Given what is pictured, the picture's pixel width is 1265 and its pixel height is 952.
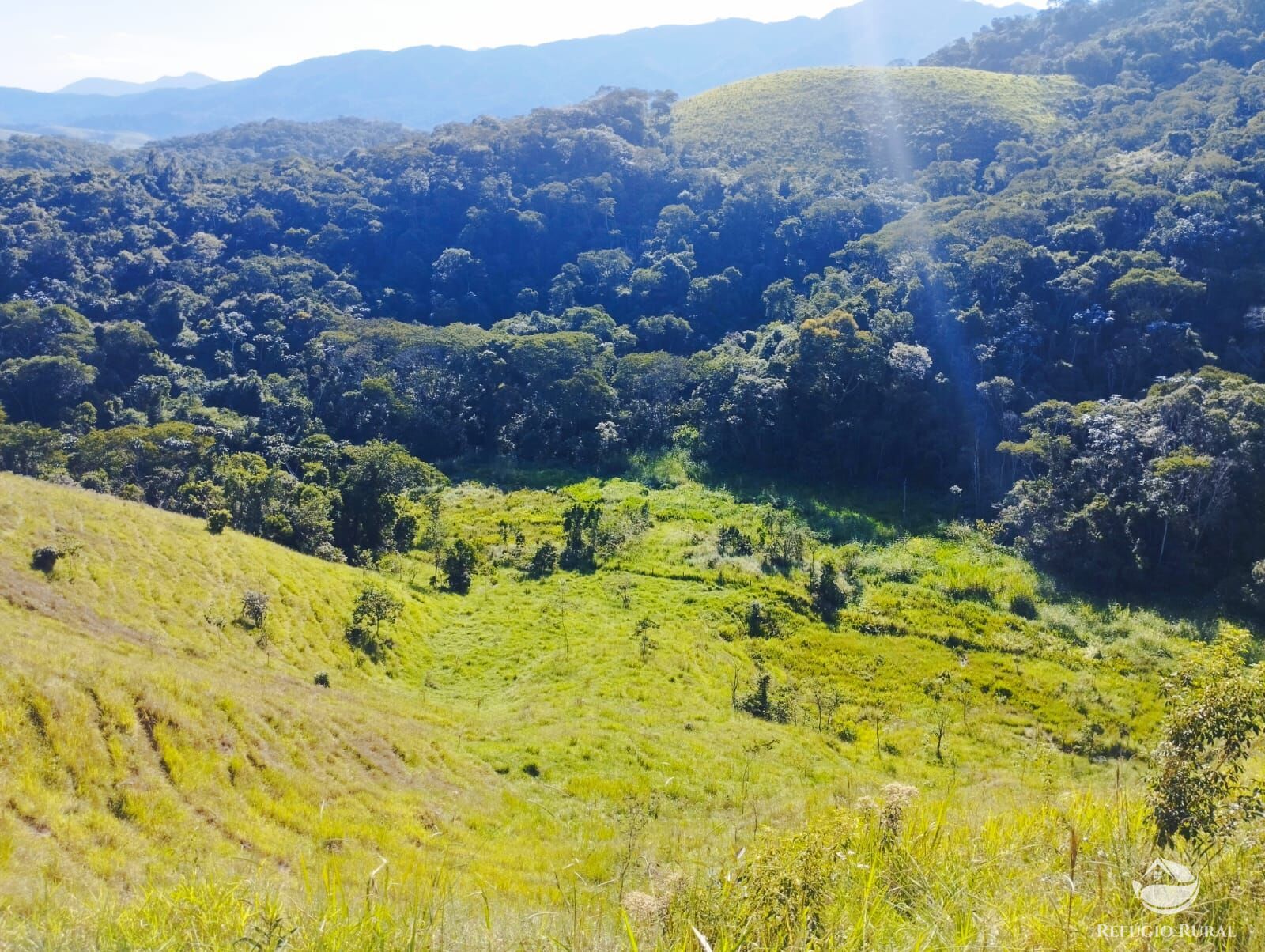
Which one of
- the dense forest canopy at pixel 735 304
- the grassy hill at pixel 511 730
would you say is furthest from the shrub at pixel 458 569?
the dense forest canopy at pixel 735 304

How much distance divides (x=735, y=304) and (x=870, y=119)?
135 ft

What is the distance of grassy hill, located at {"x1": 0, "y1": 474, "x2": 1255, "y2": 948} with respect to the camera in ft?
13.6

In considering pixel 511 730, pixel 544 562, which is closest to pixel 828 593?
pixel 544 562

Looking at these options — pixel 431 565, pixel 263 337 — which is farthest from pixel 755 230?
pixel 431 565

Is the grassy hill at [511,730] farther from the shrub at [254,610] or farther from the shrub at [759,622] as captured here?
the shrub at [759,622]

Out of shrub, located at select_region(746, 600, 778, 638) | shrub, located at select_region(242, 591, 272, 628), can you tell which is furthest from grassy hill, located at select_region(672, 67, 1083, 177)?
shrub, located at select_region(242, 591, 272, 628)

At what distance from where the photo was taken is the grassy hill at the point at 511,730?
13.6 feet

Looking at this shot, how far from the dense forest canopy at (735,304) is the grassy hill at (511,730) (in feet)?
24.7

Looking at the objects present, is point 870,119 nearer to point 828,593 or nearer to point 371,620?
point 828,593

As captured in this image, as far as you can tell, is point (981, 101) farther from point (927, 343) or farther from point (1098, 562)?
point (1098, 562)

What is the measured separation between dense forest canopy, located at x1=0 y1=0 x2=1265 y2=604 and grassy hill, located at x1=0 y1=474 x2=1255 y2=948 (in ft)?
24.7

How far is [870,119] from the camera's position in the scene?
90.4m

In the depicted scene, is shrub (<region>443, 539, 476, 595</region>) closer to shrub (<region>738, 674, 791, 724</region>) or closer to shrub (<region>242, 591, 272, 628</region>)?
shrub (<region>242, 591, 272, 628</region>)

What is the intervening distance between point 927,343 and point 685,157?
5503 centimetres
